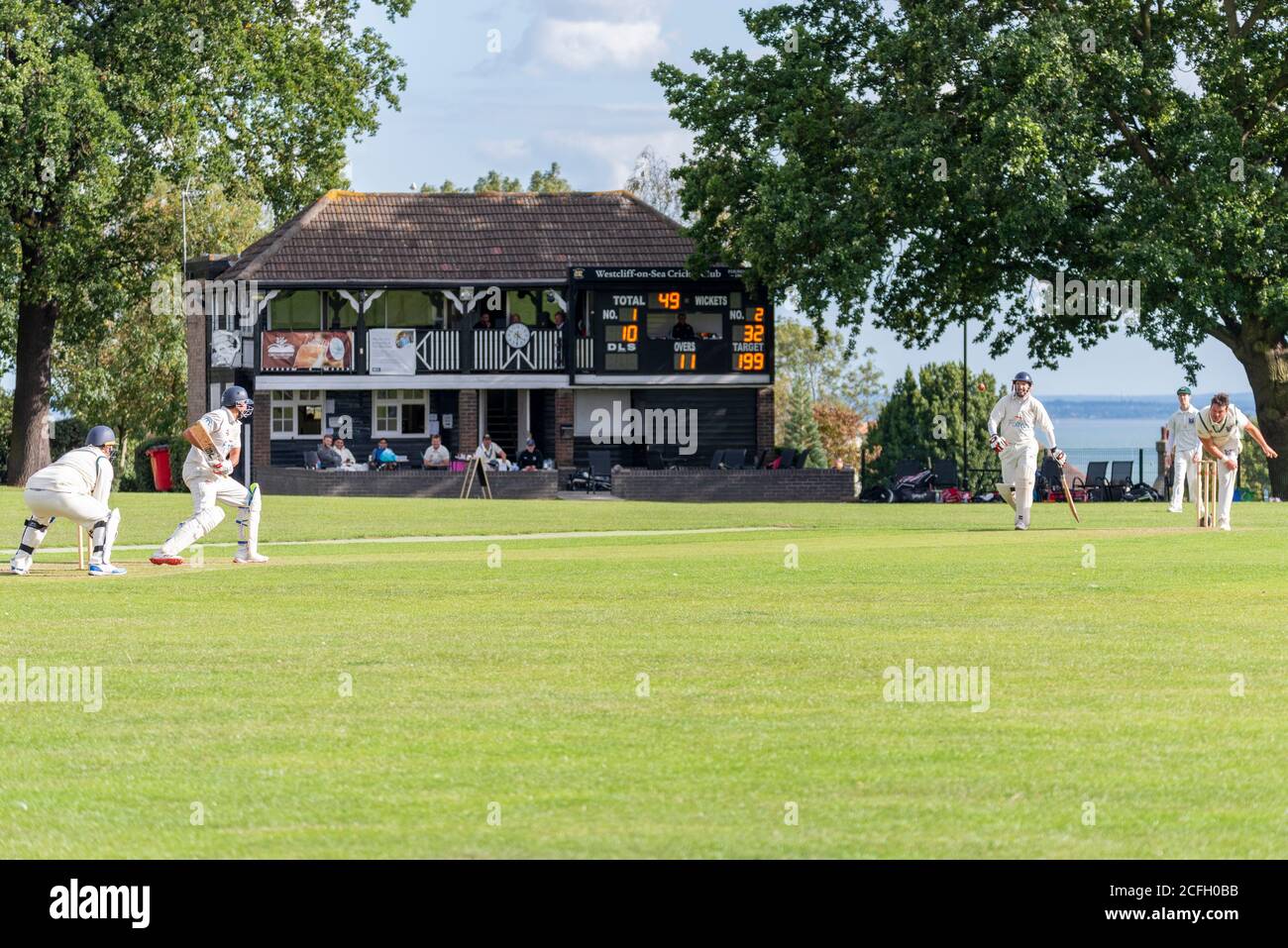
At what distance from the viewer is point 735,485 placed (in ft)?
159

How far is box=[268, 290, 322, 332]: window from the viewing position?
190 feet

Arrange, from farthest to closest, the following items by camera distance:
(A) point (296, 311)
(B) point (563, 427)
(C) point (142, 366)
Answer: (C) point (142, 366) → (A) point (296, 311) → (B) point (563, 427)

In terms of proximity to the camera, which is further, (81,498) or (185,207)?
(185,207)

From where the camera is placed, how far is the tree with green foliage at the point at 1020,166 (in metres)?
42.2

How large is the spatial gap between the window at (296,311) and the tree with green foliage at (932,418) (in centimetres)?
1862

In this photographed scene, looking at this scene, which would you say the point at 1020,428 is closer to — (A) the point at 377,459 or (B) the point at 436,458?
(B) the point at 436,458

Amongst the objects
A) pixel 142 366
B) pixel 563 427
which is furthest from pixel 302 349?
pixel 142 366

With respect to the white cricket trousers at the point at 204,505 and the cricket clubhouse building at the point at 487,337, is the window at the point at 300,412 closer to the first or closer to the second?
the cricket clubhouse building at the point at 487,337

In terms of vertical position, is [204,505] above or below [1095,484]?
above

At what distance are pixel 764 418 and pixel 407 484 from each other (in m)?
12.4

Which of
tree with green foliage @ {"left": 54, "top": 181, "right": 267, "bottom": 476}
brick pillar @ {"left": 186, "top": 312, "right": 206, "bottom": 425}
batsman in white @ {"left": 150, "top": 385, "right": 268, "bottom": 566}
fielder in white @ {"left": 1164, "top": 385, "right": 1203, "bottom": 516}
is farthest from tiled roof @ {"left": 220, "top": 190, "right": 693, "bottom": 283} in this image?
batsman in white @ {"left": 150, "top": 385, "right": 268, "bottom": 566}

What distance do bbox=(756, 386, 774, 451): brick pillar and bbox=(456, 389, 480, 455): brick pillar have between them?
8.00m
